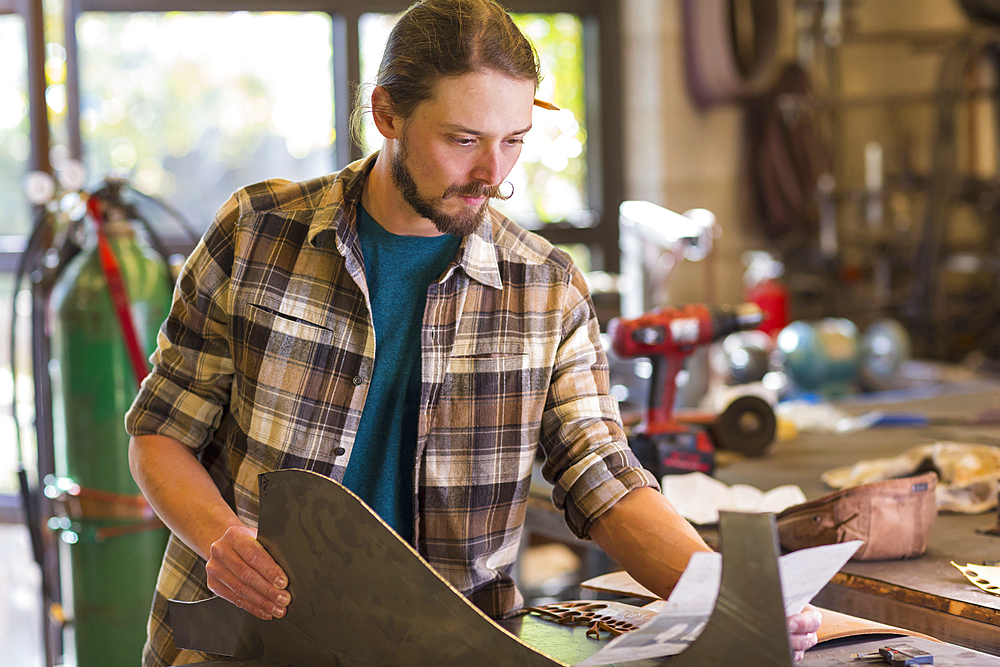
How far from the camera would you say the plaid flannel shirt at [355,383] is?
1.31 meters

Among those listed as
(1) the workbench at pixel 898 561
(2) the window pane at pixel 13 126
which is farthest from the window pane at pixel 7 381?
(1) the workbench at pixel 898 561

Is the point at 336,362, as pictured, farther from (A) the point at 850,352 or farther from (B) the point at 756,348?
(A) the point at 850,352

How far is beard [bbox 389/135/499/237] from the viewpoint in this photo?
1.26 m

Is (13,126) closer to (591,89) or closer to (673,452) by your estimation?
(591,89)

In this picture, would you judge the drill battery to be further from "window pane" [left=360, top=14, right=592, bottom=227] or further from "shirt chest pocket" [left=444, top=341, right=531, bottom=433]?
"window pane" [left=360, top=14, right=592, bottom=227]

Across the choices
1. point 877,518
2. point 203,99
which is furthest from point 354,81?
point 877,518

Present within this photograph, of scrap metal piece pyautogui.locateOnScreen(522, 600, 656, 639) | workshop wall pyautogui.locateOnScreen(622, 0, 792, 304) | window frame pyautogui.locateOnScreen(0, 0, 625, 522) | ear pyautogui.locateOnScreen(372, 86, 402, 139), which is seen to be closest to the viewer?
scrap metal piece pyautogui.locateOnScreen(522, 600, 656, 639)

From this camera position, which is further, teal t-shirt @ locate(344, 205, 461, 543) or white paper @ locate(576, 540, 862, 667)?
teal t-shirt @ locate(344, 205, 461, 543)

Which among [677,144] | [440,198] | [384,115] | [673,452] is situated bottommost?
[673,452]

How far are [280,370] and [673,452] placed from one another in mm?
814

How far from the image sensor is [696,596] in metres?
0.90

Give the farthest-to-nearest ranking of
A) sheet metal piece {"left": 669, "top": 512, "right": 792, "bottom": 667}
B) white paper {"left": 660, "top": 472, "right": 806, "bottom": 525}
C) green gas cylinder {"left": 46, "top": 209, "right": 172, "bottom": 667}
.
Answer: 1. green gas cylinder {"left": 46, "top": 209, "right": 172, "bottom": 667}
2. white paper {"left": 660, "top": 472, "right": 806, "bottom": 525}
3. sheet metal piece {"left": 669, "top": 512, "right": 792, "bottom": 667}

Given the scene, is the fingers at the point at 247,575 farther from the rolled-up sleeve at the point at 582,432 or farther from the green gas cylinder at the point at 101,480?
the green gas cylinder at the point at 101,480

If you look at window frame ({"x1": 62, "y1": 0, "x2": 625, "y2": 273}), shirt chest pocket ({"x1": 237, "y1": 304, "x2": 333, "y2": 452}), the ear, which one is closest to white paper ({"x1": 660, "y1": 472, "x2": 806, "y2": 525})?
shirt chest pocket ({"x1": 237, "y1": 304, "x2": 333, "y2": 452})
